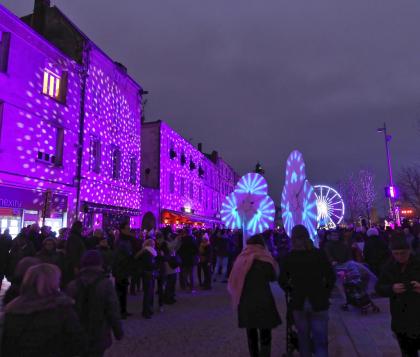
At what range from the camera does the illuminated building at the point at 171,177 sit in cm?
3070

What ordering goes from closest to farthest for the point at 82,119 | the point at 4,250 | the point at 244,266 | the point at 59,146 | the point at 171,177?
1. the point at 244,266
2. the point at 4,250
3. the point at 59,146
4. the point at 82,119
5. the point at 171,177

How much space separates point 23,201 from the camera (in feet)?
51.8

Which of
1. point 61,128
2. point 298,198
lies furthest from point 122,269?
point 61,128

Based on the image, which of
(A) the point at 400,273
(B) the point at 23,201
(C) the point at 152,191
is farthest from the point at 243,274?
(C) the point at 152,191

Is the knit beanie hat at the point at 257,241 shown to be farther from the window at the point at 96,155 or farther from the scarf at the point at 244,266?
the window at the point at 96,155

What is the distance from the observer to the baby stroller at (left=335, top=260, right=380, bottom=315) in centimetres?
878

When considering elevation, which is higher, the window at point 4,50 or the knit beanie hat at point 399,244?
the window at point 4,50

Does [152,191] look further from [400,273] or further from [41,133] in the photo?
[400,273]

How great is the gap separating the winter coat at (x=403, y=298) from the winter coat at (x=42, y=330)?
312cm

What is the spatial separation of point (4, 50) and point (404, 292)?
16.5 meters

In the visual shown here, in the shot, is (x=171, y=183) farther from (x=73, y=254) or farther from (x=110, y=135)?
(x=73, y=254)

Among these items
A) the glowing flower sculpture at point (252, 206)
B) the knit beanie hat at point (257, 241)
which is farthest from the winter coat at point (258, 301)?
the glowing flower sculpture at point (252, 206)

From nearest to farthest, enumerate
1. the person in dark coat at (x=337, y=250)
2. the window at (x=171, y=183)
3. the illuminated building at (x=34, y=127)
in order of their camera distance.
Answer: the person in dark coat at (x=337, y=250)
the illuminated building at (x=34, y=127)
the window at (x=171, y=183)

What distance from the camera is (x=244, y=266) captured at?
5.03 m
